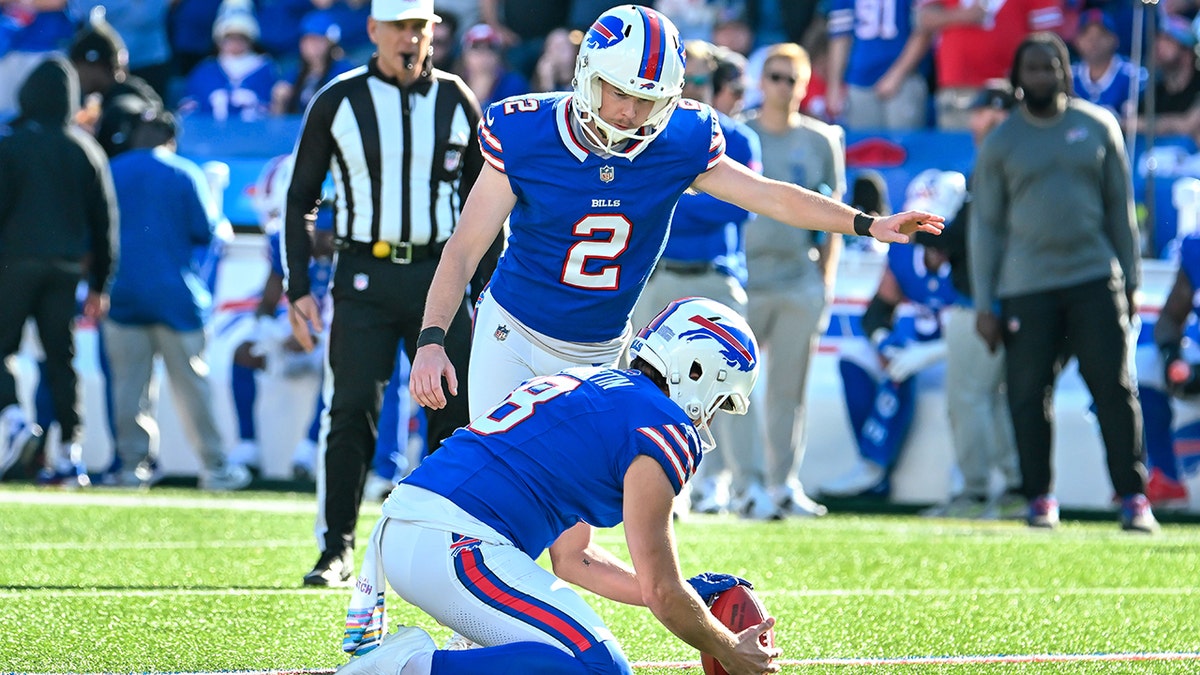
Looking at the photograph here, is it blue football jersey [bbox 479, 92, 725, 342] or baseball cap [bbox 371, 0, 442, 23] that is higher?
baseball cap [bbox 371, 0, 442, 23]

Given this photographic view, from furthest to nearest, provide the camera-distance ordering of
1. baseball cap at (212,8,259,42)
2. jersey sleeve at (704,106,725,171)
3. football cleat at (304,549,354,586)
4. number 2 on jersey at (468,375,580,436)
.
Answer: baseball cap at (212,8,259,42) → football cleat at (304,549,354,586) → jersey sleeve at (704,106,725,171) → number 2 on jersey at (468,375,580,436)

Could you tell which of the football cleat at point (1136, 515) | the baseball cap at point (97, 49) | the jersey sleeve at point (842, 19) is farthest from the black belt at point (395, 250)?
the baseball cap at point (97, 49)

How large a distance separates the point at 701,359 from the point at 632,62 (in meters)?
0.89

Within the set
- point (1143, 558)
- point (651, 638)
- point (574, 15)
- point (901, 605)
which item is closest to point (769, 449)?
point (1143, 558)

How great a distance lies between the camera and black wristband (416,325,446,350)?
4754mm

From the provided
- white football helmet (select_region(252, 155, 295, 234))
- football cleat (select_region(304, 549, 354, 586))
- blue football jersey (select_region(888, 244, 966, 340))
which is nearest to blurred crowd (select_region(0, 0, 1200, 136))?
white football helmet (select_region(252, 155, 295, 234))

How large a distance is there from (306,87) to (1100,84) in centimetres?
602

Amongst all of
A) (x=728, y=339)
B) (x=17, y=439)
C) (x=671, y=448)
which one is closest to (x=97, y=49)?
(x=17, y=439)

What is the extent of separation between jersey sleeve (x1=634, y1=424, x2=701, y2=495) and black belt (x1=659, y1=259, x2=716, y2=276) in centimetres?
508

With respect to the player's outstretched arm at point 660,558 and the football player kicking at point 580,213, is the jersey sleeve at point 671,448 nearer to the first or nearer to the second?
the player's outstretched arm at point 660,558

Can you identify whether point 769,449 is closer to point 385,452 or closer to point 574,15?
point 385,452

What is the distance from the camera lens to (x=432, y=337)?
477cm

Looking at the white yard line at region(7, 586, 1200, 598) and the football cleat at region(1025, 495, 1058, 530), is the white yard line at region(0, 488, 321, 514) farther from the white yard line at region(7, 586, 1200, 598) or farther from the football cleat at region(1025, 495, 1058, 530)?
the football cleat at region(1025, 495, 1058, 530)

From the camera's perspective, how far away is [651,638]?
5.45 metres
